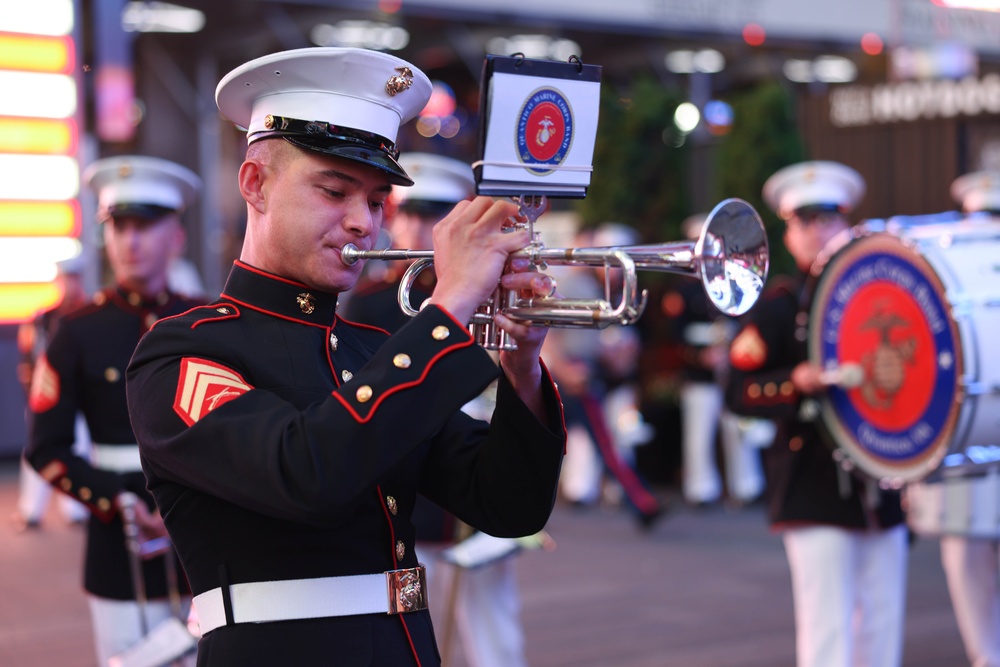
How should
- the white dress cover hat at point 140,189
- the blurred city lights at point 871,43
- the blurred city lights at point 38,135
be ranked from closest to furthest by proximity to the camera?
the white dress cover hat at point 140,189 < the blurred city lights at point 38,135 < the blurred city lights at point 871,43

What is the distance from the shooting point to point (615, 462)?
30.2 ft

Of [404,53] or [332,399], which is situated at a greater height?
[404,53]

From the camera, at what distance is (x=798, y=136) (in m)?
11.3

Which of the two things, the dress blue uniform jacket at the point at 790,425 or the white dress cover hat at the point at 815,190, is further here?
the white dress cover hat at the point at 815,190

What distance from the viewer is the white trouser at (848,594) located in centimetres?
450

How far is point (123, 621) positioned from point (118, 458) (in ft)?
1.67

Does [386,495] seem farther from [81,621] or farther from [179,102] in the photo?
[179,102]

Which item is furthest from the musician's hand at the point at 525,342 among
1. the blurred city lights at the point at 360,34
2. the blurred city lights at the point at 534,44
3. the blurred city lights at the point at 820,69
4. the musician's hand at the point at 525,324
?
the blurred city lights at the point at 820,69

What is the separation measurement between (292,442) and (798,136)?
33.4ft

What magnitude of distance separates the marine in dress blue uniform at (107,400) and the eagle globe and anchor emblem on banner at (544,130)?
2.26 metres

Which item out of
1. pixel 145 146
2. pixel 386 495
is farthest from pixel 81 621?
pixel 145 146

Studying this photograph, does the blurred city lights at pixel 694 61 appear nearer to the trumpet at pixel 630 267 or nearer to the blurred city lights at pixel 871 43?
the blurred city lights at pixel 871 43

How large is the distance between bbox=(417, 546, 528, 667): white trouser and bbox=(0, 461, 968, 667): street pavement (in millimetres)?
191

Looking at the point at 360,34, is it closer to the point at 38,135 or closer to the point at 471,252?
the point at 38,135
